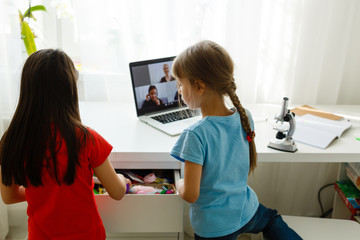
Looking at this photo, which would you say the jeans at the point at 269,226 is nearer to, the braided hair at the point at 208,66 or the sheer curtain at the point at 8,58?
the braided hair at the point at 208,66

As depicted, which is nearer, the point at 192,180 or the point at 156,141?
the point at 192,180

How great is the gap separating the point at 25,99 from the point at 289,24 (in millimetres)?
1334

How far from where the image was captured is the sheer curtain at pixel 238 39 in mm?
1756

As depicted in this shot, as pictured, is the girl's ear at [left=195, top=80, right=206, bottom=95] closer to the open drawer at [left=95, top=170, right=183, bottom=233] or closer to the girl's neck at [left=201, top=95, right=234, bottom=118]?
the girl's neck at [left=201, top=95, right=234, bottom=118]

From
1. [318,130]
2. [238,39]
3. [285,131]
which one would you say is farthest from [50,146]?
[238,39]

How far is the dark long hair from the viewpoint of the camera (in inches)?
37.9

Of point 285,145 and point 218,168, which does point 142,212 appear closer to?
point 218,168

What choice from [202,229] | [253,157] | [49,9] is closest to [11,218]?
[49,9]

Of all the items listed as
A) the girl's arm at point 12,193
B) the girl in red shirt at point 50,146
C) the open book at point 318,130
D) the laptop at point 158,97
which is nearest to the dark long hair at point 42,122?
the girl in red shirt at point 50,146

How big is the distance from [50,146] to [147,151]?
0.40 meters

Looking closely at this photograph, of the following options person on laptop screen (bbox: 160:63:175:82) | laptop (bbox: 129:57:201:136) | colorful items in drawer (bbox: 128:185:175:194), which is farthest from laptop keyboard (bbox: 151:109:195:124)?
colorful items in drawer (bbox: 128:185:175:194)

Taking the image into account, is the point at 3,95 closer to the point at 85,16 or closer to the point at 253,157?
the point at 85,16

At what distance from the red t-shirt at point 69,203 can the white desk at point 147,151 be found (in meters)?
0.12

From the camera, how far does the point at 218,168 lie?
3.53 feet
